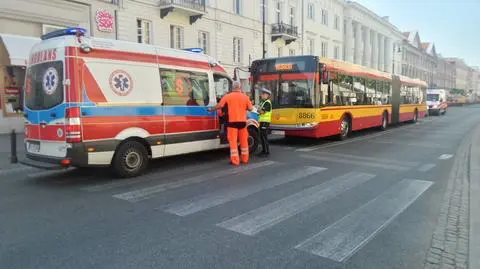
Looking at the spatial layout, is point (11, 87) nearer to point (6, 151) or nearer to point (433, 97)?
point (6, 151)

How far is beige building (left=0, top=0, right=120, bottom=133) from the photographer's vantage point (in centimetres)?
1523

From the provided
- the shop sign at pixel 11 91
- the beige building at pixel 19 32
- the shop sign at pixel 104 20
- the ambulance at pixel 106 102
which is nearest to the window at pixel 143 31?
the shop sign at pixel 104 20

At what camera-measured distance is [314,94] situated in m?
12.7

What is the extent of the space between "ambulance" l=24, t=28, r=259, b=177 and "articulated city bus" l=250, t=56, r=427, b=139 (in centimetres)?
463

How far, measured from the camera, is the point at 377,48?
2509 inches

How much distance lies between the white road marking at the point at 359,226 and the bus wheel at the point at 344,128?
7.64 metres

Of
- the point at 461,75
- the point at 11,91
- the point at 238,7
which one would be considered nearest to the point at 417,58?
the point at 461,75

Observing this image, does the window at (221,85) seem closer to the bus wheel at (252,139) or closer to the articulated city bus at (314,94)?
the bus wheel at (252,139)

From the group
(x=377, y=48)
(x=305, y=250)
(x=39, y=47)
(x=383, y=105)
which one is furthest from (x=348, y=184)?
(x=377, y=48)

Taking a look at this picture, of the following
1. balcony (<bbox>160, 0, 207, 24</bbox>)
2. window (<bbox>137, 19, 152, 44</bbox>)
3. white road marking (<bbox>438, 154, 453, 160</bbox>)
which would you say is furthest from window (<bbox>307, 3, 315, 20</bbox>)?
white road marking (<bbox>438, 154, 453, 160</bbox>)

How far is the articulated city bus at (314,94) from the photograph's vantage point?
1270cm

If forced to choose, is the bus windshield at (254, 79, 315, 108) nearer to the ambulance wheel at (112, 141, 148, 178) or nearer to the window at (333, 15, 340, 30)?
the ambulance wheel at (112, 141, 148, 178)

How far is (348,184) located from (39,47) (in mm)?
6443

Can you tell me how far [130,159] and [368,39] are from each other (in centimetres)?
5713
